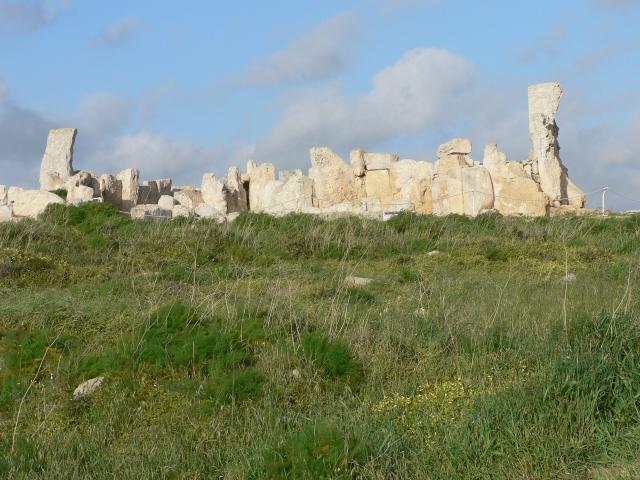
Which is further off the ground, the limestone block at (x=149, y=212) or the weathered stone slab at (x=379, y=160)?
the weathered stone slab at (x=379, y=160)

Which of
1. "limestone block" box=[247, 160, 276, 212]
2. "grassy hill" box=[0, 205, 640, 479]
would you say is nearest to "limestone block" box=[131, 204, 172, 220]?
"limestone block" box=[247, 160, 276, 212]

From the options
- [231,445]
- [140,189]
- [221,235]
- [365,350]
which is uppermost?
[140,189]

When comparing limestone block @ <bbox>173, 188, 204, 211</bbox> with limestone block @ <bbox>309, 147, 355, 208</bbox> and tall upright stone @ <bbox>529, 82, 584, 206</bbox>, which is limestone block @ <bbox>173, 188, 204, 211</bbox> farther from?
tall upright stone @ <bbox>529, 82, 584, 206</bbox>

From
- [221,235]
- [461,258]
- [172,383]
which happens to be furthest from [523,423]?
[221,235]

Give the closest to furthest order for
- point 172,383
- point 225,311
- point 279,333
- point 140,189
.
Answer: point 172,383
point 279,333
point 225,311
point 140,189

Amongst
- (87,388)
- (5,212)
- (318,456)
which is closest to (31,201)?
(5,212)

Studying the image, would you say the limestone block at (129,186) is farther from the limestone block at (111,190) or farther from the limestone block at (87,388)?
the limestone block at (87,388)

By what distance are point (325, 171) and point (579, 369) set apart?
20.2 meters

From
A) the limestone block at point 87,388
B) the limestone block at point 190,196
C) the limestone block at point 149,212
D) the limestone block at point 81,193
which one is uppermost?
the limestone block at point 190,196

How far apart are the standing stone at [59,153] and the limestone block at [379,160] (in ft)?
28.5

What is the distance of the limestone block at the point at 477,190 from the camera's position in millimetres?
21691

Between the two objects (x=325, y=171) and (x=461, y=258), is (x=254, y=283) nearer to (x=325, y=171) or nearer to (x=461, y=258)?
(x=461, y=258)

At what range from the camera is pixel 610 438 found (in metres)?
4.41

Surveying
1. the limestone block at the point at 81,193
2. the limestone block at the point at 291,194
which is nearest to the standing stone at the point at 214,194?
the limestone block at the point at 291,194
